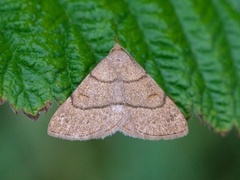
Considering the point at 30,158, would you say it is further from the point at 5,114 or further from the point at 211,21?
the point at 211,21

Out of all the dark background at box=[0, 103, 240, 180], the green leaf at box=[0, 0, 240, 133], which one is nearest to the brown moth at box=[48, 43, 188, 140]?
the green leaf at box=[0, 0, 240, 133]

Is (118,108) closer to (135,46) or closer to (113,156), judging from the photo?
(135,46)

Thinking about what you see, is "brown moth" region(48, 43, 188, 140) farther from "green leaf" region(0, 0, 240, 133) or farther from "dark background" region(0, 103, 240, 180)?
"dark background" region(0, 103, 240, 180)

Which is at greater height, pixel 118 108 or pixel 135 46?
pixel 135 46

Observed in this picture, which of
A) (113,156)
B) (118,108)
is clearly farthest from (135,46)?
(113,156)

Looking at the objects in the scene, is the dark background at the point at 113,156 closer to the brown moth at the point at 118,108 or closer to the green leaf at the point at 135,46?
the brown moth at the point at 118,108

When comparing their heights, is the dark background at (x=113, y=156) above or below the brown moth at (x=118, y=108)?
below

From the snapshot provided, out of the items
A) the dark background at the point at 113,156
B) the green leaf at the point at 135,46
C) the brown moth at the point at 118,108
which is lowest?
the dark background at the point at 113,156

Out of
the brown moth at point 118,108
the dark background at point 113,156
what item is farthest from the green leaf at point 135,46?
the dark background at point 113,156

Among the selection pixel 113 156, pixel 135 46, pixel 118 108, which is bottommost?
pixel 113 156
